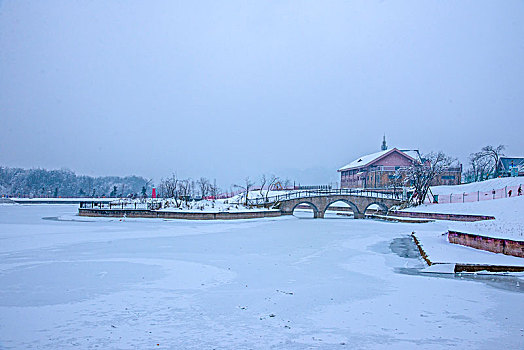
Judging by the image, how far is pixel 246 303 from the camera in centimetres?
912

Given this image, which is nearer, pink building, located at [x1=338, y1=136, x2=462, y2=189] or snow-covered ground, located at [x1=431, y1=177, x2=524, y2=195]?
snow-covered ground, located at [x1=431, y1=177, x2=524, y2=195]

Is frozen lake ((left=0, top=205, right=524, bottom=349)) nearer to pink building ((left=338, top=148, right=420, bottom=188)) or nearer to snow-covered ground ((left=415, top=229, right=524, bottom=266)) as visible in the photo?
snow-covered ground ((left=415, top=229, right=524, bottom=266))

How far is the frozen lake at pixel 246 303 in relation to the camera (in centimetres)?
678

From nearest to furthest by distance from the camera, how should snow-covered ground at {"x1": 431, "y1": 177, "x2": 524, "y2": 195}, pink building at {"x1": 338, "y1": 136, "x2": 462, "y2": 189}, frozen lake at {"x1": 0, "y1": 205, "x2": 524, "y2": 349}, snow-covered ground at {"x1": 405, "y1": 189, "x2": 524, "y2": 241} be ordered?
frozen lake at {"x1": 0, "y1": 205, "x2": 524, "y2": 349} → snow-covered ground at {"x1": 405, "y1": 189, "x2": 524, "y2": 241} → snow-covered ground at {"x1": 431, "y1": 177, "x2": 524, "y2": 195} → pink building at {"x1": 338, "y1": 136, "x2": 462, "y2": 189}

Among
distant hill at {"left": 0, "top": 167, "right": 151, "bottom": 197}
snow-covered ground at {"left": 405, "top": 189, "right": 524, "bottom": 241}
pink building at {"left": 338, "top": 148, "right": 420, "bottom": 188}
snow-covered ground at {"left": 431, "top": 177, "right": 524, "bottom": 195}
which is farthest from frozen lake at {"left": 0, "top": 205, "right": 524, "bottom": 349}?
distant hill at {"left": 0, "top": 167, "right": 151, "bottom": 197}

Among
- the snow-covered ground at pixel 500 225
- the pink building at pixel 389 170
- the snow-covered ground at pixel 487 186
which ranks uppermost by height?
the pink building at pixel 389 170

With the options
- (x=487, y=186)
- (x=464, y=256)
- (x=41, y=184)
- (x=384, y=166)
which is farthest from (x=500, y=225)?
(x=41, y=184)

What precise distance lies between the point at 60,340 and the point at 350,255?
12481 mm

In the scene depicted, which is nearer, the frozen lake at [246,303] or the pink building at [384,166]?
the frozen lake at [246,303]

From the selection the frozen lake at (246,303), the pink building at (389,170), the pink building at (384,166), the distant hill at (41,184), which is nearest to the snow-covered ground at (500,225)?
the frozen lake at (246,303)

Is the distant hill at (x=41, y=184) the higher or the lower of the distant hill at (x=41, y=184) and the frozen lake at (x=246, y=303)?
the higher

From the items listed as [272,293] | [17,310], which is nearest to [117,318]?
[17,310]

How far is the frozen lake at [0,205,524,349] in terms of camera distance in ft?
22.2

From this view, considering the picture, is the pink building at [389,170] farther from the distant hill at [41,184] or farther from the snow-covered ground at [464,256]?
the distant hill at [41,184]
